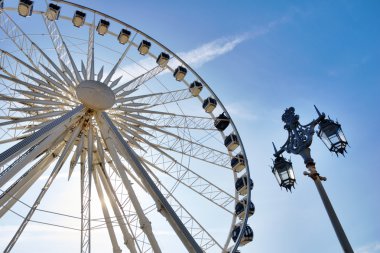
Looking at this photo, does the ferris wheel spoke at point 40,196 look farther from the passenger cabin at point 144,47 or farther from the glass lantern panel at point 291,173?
the glass lantern panel at point 291,173

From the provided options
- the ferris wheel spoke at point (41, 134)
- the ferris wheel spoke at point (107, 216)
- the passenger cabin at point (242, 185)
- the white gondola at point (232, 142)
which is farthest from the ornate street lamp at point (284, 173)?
the white gondola at point (232, 142)

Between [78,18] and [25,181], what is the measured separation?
982cm

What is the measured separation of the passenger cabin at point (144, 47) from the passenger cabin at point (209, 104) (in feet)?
14.6

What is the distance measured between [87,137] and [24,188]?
320 cm

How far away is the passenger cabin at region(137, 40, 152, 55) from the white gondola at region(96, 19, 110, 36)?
81.9 inches

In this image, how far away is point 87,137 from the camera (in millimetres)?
16797

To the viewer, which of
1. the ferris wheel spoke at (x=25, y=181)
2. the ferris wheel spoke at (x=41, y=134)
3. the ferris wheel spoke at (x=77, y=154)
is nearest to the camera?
the ferris wheel spoke at (x=41, y=134)

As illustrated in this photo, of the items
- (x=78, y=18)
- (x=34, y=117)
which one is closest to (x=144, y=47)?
(x=78, y=18)

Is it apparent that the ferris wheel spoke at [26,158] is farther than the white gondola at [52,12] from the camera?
No

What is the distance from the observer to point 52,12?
65.1 feet

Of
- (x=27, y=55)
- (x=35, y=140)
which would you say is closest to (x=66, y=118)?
(x=35, y=140)

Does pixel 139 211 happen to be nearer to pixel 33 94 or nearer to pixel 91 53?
pixel 33 94

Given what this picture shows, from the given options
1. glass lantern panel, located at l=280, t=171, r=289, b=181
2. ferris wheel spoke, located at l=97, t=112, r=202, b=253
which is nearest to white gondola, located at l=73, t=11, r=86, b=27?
ferris wheel spoke, located at l=97, t=112, r=202, b=253

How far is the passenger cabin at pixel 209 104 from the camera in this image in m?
21.9
